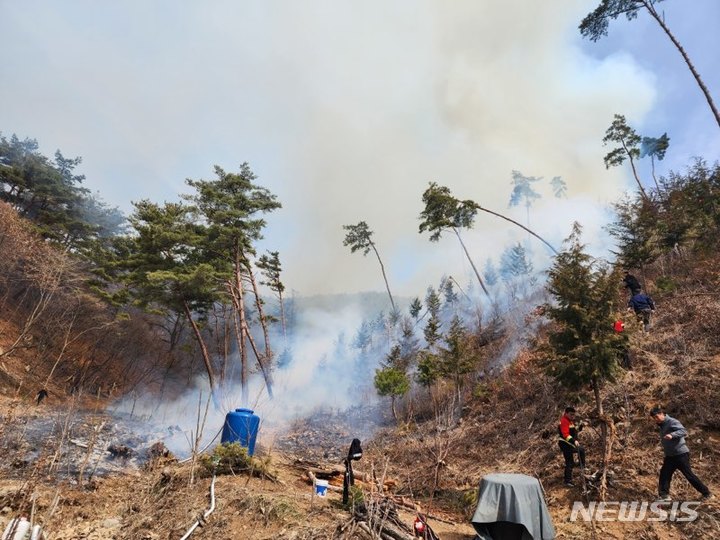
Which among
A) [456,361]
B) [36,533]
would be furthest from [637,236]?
[36,533]

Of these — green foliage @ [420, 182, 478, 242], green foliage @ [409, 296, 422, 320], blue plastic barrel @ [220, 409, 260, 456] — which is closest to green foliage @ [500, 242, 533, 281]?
green foliage @ [409, 296, 422, 320]

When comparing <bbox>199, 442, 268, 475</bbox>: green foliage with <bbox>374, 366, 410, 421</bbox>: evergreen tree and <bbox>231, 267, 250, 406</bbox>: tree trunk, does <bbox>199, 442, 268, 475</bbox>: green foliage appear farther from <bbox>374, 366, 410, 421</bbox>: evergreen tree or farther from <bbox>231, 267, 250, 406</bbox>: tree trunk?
<bbox>374, 366, 410, 421</bbox>: evergreen tree

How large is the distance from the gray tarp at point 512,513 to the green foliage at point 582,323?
3662 millimetres

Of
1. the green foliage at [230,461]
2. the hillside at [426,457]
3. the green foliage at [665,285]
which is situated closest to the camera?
the hillside at [426,457]

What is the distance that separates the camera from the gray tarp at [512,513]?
18.2 feet

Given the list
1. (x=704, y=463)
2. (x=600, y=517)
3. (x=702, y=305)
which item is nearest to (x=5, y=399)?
(x=600, y=517)

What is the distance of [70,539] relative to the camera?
619 cm

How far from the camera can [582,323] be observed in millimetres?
8695

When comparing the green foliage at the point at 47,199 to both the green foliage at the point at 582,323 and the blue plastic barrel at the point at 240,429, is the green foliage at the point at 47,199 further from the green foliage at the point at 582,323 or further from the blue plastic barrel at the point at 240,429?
the green foliage at the point at 582,323

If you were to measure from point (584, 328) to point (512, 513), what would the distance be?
15.5 feet

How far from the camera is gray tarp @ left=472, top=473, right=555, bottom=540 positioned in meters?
5.54

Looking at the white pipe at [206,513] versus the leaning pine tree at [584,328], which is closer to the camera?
the white pipe at [206,513]

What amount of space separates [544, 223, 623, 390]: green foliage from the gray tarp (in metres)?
3.66

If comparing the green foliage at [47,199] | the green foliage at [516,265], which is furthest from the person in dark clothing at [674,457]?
the green foliage at [516,265]
